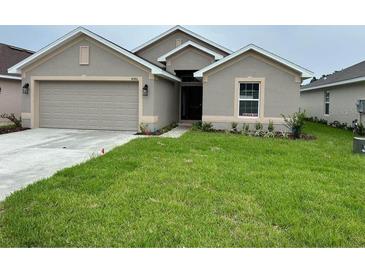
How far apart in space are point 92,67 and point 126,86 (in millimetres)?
1711

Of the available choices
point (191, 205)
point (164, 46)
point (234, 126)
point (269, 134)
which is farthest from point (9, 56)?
point (191, 205)

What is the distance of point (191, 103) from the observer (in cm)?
2114

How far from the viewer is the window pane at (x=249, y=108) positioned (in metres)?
16.2

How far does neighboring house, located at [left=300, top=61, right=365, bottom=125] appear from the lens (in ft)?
63.4

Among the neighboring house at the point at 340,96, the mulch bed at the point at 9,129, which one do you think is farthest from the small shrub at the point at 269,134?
the mulch bed at the point at 9,129

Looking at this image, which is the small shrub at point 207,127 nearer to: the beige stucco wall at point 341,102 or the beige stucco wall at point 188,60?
the beige stucco wall at point 188,60

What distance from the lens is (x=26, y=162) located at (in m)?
8.56

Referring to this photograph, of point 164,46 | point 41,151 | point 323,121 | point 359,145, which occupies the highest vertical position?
point 164,46

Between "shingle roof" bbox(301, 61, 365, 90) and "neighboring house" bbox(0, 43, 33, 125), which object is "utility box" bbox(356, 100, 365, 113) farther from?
"neighboring house" bbox(0, 43, 33, 125)

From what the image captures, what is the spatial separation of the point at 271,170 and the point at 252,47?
910cm

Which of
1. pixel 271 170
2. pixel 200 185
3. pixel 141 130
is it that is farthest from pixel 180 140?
pixel 200 185

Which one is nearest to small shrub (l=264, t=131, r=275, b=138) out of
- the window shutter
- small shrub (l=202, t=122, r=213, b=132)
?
small shrub (l=202, t=122, r=213, b=132)

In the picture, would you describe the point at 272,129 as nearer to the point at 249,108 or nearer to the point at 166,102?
the point at 249,108
